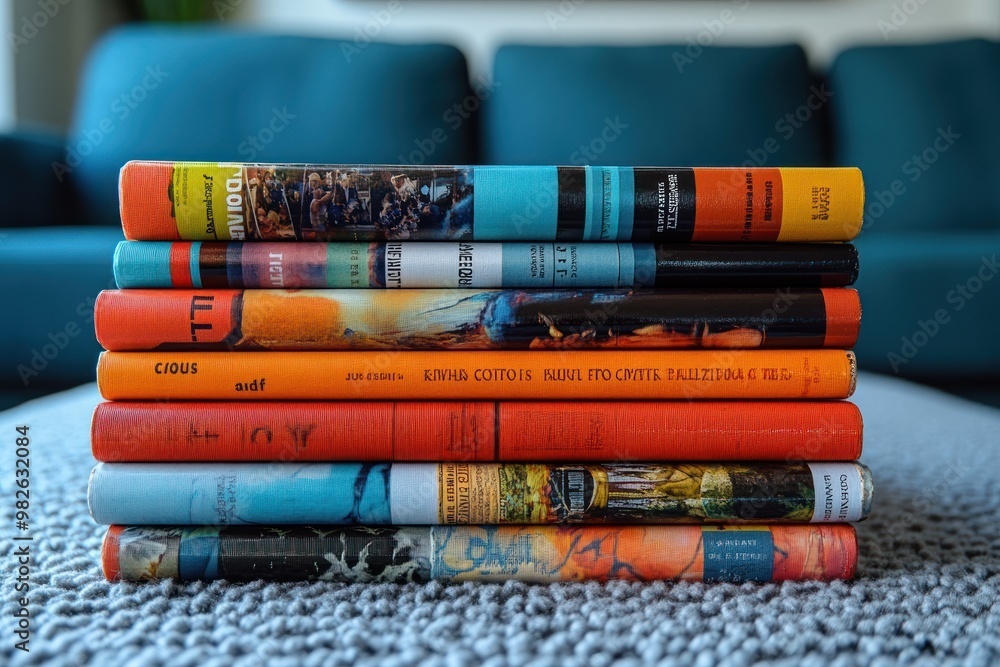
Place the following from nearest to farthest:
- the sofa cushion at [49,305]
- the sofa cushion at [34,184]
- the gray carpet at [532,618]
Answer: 1. the gray carpet at [532,618]
2. the sofa cushion at [49,305]
3. the sofa cushion at [34,184]

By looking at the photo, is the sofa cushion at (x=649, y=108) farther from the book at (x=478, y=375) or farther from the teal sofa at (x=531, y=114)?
the book at (x=478, y=375)

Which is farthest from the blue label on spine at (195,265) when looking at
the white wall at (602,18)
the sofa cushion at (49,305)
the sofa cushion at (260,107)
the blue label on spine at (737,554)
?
the white wall at (602,18)

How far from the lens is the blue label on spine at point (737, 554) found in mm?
571

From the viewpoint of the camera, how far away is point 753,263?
0.58m

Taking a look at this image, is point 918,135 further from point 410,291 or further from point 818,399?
point 410,291

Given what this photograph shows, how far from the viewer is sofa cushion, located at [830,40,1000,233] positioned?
1.61 metres

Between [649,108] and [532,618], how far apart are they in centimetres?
136

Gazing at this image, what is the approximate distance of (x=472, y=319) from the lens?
0.56 metres

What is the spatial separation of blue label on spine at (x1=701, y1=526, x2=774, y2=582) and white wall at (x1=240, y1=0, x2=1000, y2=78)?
7.09 feet

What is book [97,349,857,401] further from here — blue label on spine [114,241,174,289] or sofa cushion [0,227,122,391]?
sofa cushion [0,227,122,391]

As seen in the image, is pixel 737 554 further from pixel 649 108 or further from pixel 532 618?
pixel 649 108

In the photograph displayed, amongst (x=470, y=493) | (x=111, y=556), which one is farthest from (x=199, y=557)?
(x=470, y=493)

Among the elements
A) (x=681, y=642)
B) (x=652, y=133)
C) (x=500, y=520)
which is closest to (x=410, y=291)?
(x=500, y=520)

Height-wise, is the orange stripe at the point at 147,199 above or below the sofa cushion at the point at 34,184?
below
